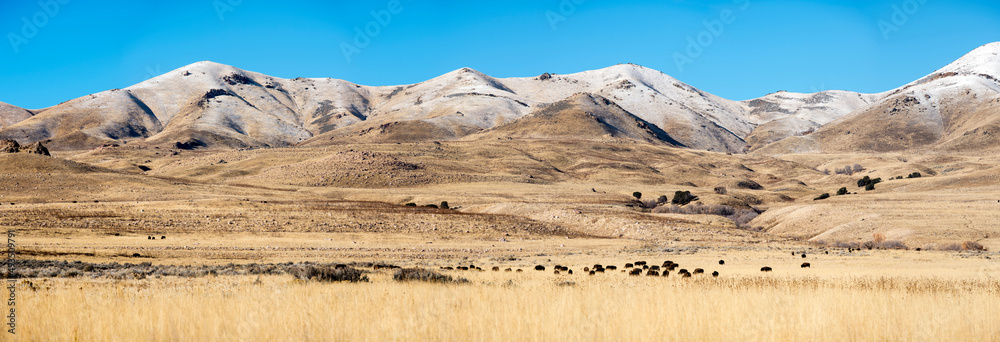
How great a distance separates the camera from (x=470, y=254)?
42.7m

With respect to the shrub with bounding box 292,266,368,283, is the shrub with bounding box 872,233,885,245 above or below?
below

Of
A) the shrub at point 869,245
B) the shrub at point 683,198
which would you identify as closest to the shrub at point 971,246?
the shrub at point 869,245

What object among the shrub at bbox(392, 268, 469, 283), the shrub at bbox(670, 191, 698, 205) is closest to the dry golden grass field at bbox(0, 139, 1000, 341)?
the shrub at bbox(392, 268, 469, 283)

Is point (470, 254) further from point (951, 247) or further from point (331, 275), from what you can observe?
point (951, 247)

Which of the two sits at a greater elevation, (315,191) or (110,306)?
(315,191)

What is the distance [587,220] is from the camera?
66938 millimetres

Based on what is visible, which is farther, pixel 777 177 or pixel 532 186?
pixel 777 177

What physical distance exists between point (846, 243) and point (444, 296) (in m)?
48.0

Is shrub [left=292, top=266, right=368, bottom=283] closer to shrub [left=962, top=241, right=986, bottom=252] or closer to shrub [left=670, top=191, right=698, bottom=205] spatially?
shrub [left=962, top=241, right=986, bottom=252]

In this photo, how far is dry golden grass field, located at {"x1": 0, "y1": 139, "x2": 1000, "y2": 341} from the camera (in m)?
9.95

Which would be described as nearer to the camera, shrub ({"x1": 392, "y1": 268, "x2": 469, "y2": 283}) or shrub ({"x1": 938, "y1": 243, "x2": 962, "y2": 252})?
shrub ({"x1": 392, "y1": 268, "x2": 469, "y2": 283})

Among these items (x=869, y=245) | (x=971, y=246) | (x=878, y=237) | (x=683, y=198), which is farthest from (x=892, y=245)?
(x=683, y=198)

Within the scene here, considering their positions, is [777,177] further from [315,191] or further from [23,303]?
[23,303]

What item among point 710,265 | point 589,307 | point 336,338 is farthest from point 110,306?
point 710,265
